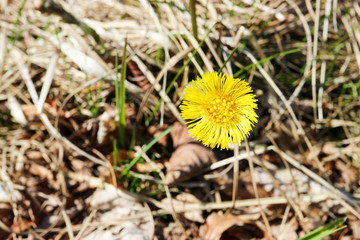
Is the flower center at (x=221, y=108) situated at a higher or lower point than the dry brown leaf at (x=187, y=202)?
higher

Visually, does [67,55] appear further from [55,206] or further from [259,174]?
[259,174]

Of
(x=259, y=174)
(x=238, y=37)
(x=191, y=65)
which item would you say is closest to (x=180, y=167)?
(x=259, y=174)

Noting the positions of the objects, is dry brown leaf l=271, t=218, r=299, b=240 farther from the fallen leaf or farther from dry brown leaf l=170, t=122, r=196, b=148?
the fallen leaf

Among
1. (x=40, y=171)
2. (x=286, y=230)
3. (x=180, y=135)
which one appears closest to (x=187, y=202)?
(x=180, y=135)

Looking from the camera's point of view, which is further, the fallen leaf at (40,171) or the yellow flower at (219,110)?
the fallen leaf at (40,171)

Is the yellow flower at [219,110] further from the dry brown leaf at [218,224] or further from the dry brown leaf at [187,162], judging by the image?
the dry brown leaf at [218,224]

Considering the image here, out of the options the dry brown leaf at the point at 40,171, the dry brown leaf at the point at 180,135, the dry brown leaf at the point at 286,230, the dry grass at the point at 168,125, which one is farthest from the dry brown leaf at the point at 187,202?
the dry brown leaf at the point at 40,171

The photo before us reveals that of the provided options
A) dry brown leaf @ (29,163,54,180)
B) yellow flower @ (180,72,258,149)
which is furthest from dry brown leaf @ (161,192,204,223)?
dry brown leaf @ (29,163,54,180)
